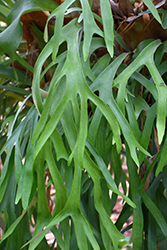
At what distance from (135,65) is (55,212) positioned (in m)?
0.32

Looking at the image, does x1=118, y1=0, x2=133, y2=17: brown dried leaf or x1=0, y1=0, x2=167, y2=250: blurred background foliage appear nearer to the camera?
x1=0, y1=0, x2=167, y2=250: blurred background foliage

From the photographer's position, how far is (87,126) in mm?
455

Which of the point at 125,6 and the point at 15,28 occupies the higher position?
the point at 15,28

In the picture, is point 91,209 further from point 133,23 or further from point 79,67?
point 133,23

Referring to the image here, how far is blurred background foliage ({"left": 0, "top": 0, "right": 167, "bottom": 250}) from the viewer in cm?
44

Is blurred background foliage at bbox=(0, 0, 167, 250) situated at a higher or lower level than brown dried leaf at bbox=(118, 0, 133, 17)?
lower

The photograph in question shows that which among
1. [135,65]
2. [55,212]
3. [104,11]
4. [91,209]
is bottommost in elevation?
[91,209]

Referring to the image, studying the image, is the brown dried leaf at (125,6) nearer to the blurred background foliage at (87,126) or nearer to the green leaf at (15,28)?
the blurred background foliage at (87,126)

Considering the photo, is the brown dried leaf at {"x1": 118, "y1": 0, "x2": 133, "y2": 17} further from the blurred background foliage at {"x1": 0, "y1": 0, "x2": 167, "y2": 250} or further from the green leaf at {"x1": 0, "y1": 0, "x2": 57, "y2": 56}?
the green leaf at {"x1": 0, "y1": 0, "x2": 57, "y2": 56}

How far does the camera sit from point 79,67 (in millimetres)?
448

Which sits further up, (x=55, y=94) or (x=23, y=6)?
(x=23, y=6)

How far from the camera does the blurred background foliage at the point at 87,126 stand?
1.43 ft

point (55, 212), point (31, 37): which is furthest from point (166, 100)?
point (31, 37)

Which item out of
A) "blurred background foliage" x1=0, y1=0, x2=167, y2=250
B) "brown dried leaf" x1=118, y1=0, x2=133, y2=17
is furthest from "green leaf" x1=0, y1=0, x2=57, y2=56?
"brown dried leaf" x1=118, y1=0, x2=133, y2=17
